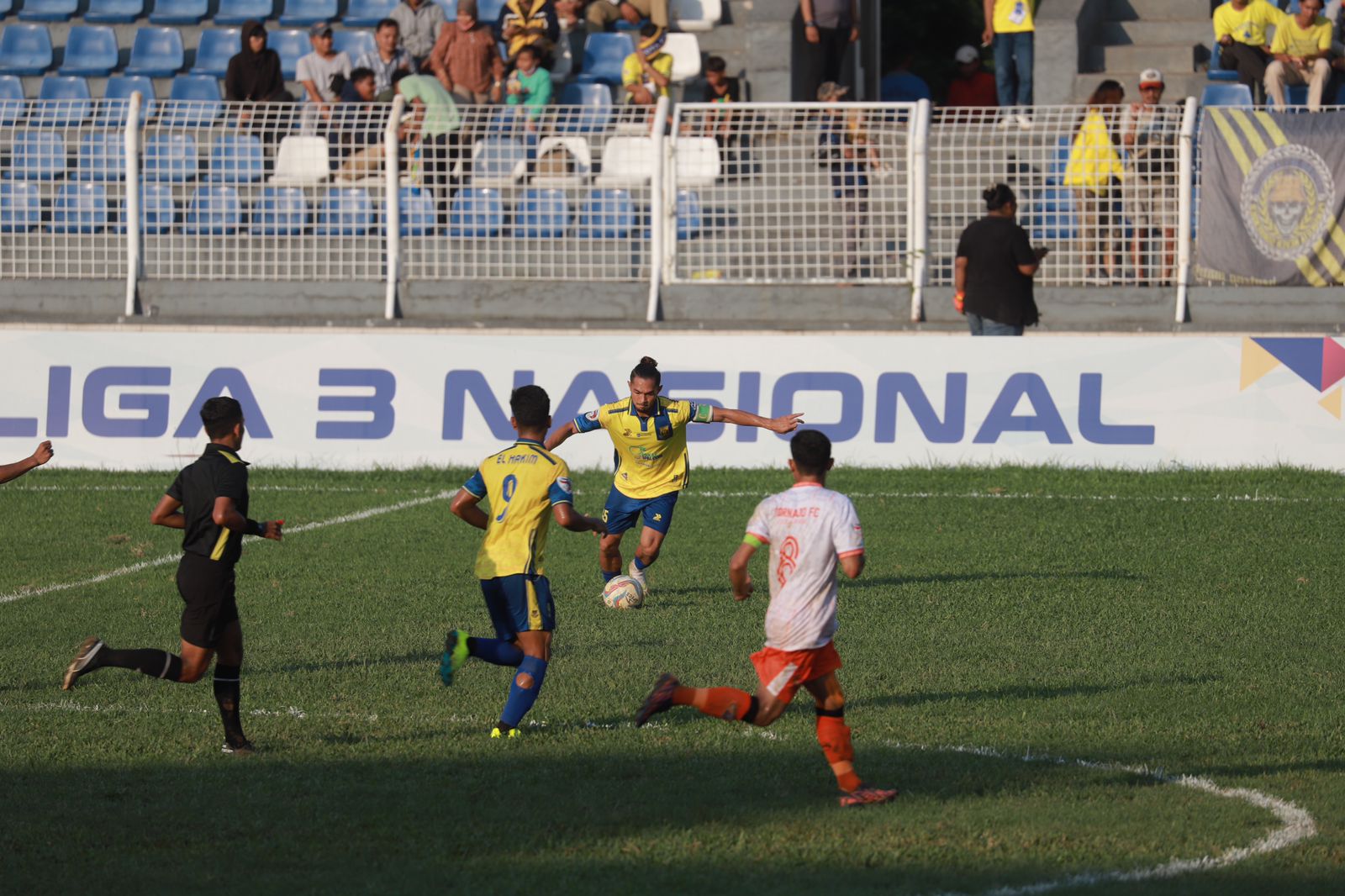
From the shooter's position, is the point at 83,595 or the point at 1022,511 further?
the point at 1022,511

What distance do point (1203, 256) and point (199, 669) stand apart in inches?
502

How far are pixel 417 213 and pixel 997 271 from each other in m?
6.17

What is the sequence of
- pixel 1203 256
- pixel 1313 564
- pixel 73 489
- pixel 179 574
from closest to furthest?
pixel 179 574, pixel 1313 564, pixel 73 489, pixel 1203 256

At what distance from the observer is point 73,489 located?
54.2 feet

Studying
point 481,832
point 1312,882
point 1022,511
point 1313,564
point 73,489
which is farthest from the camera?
point 73,489

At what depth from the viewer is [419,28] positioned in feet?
75.7

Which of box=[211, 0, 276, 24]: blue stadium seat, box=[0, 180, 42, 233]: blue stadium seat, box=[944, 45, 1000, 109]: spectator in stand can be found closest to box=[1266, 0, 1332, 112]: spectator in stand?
box=[944, 45, 1000, 109]: spectator in stand

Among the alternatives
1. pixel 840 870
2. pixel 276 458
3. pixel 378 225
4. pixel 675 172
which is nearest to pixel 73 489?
pixel 276 458

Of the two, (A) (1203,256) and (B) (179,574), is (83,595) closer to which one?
(B) (179,574)

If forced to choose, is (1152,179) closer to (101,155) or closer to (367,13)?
(101,155)

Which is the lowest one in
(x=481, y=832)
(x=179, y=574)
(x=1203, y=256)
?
(x=481, y=832)

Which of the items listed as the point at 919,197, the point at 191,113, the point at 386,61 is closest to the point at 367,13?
the point at 386,61

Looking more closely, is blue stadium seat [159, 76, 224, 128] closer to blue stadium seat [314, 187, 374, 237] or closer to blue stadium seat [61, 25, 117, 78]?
blue stadium seat [314, 187, 374, 237]

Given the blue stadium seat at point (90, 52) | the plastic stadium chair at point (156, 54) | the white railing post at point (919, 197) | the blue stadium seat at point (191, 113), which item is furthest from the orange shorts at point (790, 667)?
the blue stadium seat at point (90, 52)
